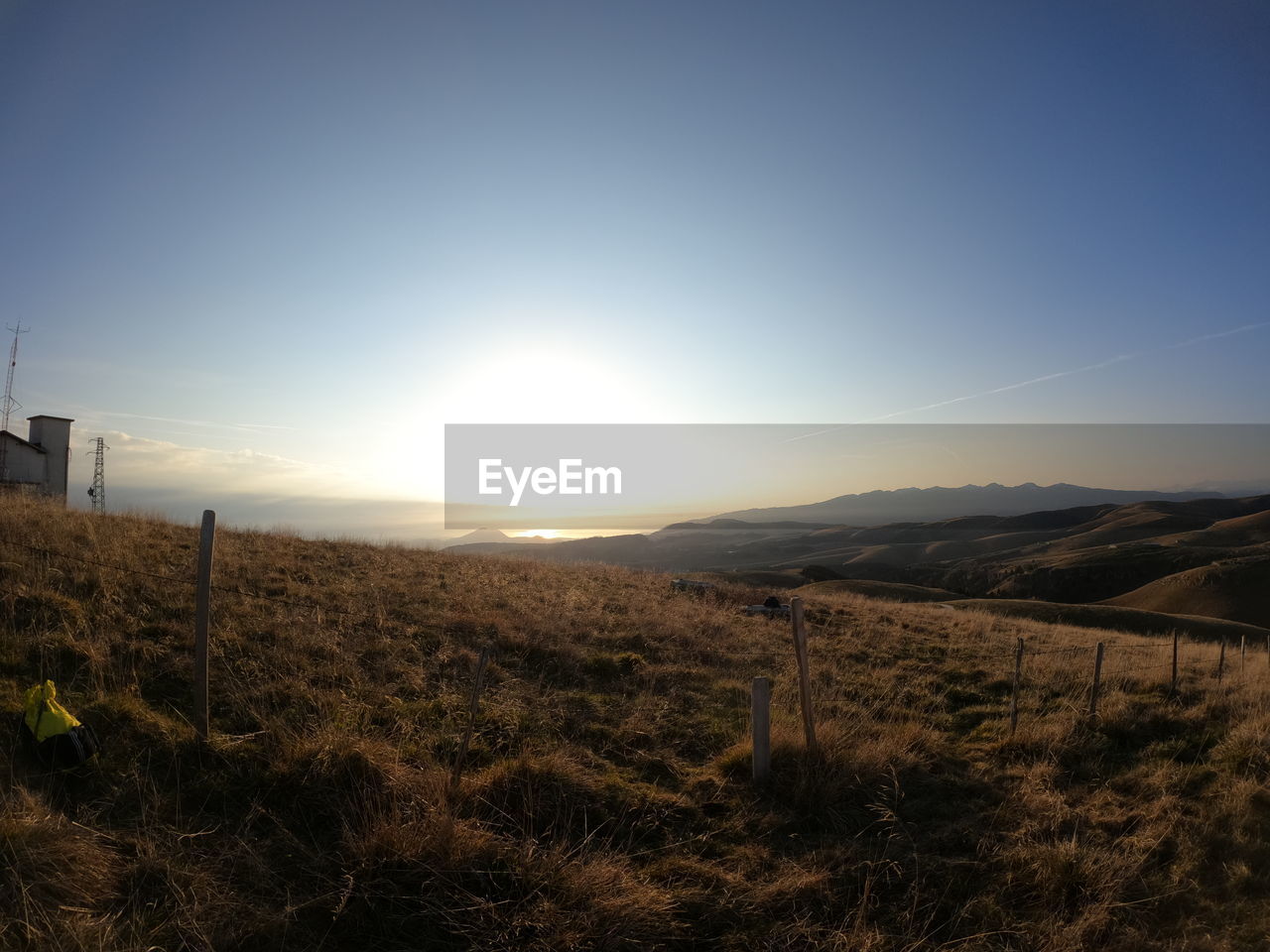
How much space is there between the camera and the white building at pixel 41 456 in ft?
70.0

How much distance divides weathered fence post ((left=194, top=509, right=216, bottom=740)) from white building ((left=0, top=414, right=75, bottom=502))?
2081 centimetres

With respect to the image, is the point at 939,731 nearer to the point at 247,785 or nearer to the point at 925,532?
the point at 247,785

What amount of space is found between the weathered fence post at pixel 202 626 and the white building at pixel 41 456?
20.8 metres

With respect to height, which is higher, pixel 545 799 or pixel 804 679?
pixel 804 679

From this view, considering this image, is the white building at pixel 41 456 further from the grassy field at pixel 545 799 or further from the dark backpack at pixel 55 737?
the dark backpack at pixel 55 737

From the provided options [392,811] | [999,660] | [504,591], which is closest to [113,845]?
[392,811]

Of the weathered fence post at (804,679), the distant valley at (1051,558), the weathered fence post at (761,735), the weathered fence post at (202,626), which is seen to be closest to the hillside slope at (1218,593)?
the distant valley at (1051,558)

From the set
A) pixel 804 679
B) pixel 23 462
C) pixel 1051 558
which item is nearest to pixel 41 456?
pixel 23 462

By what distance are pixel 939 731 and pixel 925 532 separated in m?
189

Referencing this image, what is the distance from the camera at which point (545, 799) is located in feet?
19.2

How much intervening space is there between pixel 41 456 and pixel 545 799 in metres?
26.2

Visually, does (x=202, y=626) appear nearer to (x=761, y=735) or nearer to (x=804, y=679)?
(x=761, y=735)

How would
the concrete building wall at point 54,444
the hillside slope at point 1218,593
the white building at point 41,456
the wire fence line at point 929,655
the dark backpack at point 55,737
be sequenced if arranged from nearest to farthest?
the dark backpack at point 55,737, the wire fence line at point 929,655, the white building at point 41,456, the concrete building wall at point 54,444, the hillside slope at point 1218,593

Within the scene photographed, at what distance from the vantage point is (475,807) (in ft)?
18.1
